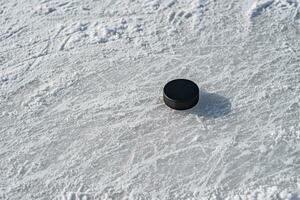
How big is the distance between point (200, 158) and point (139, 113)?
46 cm

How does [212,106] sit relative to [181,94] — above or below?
below

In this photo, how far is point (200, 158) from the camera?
7.29 feet

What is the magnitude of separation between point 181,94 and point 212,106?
0.63 feet

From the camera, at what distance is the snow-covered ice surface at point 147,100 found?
2146 mm

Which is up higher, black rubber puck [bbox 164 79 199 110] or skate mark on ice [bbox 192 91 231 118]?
black rubber puck [bbox 164 79 199 110]

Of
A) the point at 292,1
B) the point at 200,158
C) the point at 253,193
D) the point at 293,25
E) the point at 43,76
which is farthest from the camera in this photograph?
the point at 292,1

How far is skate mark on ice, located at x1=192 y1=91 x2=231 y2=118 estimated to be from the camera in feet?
8.05

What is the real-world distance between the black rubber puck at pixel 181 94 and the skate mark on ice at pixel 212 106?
5cm

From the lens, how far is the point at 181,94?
2.45 m

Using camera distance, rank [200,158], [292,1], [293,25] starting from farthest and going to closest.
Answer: [292,1] < [293,25] < [200,158]

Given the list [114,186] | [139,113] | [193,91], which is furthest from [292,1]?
[114,186]

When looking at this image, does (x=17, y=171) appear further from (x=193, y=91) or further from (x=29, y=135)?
(x=193, y=91)

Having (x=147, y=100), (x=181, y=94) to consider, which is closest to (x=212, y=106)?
(x=181, y=94)

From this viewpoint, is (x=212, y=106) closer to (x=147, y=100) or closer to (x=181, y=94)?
(x=181, y=94)
